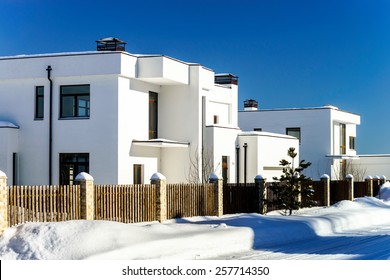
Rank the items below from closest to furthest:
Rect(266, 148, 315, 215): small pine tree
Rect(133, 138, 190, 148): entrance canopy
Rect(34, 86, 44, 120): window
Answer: Rect(266, 148, 315, 215): small pine tree, Rect(133, 138, 190, 148): entrance canopy, Rect(34, 86, 44, 120): window

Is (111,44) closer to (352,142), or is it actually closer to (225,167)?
(225,167)

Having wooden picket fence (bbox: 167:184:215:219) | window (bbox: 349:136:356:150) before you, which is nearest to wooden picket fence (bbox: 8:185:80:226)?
wooden picket fence (bbox: 167:184:215:219)

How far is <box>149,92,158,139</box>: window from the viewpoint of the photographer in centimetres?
3234

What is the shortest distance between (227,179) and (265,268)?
21228 mm

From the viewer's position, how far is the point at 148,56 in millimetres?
30719

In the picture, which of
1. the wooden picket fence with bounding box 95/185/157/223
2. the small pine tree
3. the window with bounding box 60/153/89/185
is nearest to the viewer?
the wooden picket fence with bounding box 95/185/157/223

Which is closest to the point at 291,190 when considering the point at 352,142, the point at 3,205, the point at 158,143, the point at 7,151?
the point at 158,143

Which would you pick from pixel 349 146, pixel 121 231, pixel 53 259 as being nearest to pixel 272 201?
pixel 121 231

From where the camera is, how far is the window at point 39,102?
1209 inches

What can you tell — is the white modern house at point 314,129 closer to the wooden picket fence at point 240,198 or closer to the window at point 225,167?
the window at point 225,167

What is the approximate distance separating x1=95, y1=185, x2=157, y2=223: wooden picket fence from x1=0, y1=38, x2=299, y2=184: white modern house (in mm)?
7019

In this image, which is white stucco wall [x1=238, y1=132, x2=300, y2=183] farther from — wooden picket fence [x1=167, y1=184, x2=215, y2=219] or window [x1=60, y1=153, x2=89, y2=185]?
wooden picket fence [x1=167, y1=184, x2=215, y2=219]

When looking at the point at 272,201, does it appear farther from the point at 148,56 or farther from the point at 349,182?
the point at 349,182

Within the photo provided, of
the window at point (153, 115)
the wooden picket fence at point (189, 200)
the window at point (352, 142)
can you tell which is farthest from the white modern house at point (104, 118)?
the window at point (352, 142)
